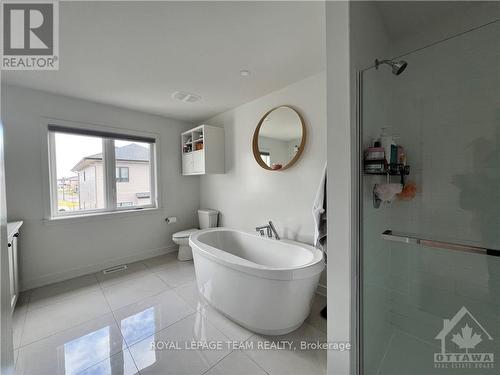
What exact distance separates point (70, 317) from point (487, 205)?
3436 mm

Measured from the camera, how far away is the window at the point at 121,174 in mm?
3124

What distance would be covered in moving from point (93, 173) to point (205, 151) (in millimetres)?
1613

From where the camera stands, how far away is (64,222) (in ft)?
8.54

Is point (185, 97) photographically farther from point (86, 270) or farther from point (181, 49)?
point (86, 270)

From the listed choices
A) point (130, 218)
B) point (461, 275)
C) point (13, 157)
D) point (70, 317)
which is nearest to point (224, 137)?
point (130, 218)

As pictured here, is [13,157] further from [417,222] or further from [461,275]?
[461,275]

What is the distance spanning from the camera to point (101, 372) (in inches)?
54.0

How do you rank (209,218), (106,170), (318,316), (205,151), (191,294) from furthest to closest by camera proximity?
(209,218) < (205,151) < (106,170) < (191,294) < (318,316)

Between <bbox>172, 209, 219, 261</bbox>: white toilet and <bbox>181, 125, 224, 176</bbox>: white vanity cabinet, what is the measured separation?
73 cm

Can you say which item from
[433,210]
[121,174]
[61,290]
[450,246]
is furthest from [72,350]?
[433,210]

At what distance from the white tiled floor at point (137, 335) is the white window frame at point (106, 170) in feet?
3.10

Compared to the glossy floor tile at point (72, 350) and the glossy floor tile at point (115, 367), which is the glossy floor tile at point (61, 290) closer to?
the glossy floor tile at point (72, 350)

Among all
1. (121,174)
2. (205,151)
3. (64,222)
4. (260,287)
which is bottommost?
(260,287)

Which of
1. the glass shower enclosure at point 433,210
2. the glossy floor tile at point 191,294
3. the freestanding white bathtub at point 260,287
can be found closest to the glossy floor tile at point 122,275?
the glossy floor tile at point 191,294
